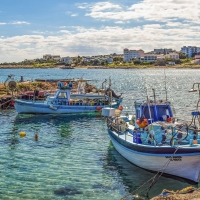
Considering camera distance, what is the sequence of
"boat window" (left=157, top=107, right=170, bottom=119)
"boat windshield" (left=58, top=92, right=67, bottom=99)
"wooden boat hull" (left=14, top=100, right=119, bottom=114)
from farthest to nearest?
"boat windshield" (left=58, top=92, right=67, bottom=99), "wooden boat hull" (left=14, top=100, right=119, bottom=114), "boat window" (left=157, top=107, right=170, bottom=119)

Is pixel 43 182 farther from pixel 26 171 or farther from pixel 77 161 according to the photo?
pixel 77 161

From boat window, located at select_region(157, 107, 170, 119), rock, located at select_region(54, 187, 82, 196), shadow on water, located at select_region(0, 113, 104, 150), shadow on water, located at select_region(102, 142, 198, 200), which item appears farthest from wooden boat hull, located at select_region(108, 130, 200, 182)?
shadow on water, located at select_region(0, 113, 104, 150)

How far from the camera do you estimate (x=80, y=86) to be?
193ft

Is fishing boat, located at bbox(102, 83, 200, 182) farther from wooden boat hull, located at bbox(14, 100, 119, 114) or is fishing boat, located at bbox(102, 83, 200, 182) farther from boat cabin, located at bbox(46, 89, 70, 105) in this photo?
boat cabin, located at bbox(46, 89, 70, 105)

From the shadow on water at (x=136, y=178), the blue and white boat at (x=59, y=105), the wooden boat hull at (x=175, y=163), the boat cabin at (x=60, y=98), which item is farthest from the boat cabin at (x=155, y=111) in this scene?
the boat cabin at (x=60, y=98)

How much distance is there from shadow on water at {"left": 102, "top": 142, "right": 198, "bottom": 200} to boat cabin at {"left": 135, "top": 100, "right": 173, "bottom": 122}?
3.46m

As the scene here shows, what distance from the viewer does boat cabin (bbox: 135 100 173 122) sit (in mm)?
25484

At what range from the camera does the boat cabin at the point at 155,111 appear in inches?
1003

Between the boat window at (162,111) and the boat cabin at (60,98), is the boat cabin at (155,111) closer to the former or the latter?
the boat window at (162,111)

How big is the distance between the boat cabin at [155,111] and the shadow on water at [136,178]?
346 centimetres

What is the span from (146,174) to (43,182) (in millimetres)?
6087

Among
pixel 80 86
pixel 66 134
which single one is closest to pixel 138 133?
Result: pixel 66 134

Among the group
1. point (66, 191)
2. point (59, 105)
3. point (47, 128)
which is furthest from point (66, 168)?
point (59, 105)

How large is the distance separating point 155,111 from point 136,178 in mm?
5997
